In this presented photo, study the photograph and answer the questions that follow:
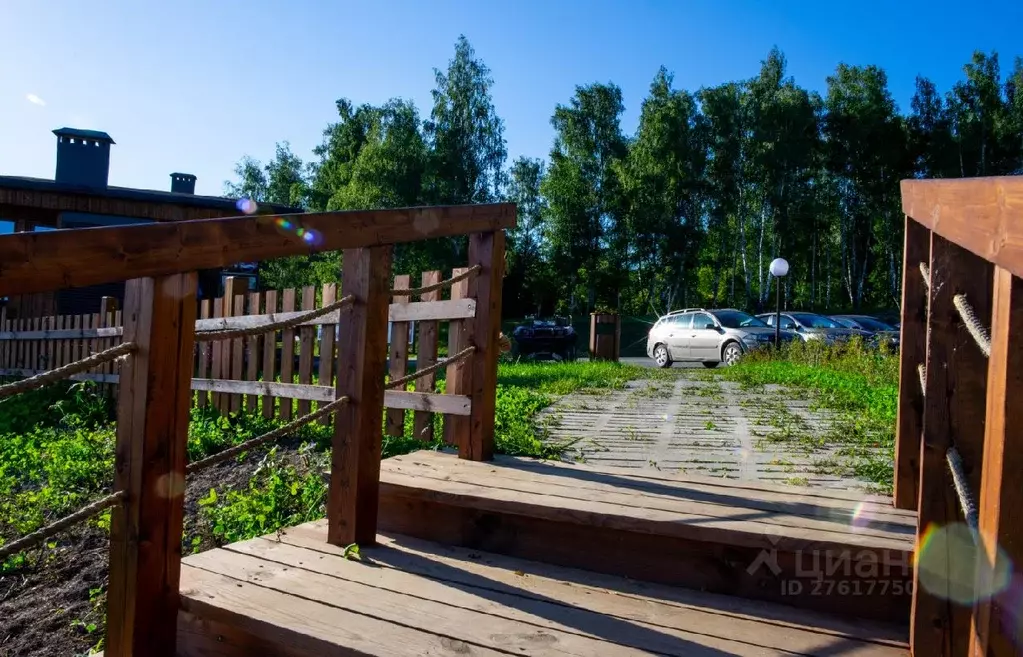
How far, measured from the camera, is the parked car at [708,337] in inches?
618

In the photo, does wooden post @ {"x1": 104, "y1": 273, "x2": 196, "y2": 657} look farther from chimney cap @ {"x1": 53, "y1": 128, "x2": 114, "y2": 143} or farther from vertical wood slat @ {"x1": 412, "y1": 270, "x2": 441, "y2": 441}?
chimney cap @ {"x1": 53, "y1": 128, "x2": 114, "y2": 143}

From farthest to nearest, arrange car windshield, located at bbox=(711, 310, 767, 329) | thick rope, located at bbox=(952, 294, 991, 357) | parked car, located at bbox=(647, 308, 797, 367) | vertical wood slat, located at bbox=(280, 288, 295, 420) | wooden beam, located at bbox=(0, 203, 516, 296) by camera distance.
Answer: car windshield, located at bbox=(711, 310, 767, 329), parked car, located at bbox=(647, 308, 797, 367), vertical wood slat, located at bbox=(280, 288, 295, 420), wooden beam, located at bbox=(0, 203, 516, 296), thick rope, located at bbox=(952, 294, 991, 357)

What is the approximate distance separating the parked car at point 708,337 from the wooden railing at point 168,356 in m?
13.3

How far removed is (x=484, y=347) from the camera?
3.71 metres

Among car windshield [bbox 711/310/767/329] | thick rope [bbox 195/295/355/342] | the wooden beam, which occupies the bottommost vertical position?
thick rope [bbox 195/295/355/342]

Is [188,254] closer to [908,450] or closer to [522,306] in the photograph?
[908,450]

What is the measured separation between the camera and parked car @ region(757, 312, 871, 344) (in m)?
15.2

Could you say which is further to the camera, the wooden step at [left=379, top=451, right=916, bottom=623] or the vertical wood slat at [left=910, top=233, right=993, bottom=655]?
the wooden step at [left=379, top=451, right=916, bottom=623]

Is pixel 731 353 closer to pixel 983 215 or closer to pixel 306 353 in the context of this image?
pixel 306 353

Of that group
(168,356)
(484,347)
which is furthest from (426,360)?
(168,356)

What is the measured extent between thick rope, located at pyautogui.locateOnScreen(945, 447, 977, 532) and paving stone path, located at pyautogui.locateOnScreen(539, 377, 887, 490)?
1.75m

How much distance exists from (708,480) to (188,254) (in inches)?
90.5

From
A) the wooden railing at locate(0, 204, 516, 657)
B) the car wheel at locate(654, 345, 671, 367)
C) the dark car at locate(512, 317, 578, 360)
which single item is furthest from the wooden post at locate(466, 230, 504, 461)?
the dark car at locate(512, 317, 578, 360)

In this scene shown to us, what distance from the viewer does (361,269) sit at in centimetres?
275
